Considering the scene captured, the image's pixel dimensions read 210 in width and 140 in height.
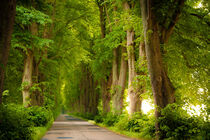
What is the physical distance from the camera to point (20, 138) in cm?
1023

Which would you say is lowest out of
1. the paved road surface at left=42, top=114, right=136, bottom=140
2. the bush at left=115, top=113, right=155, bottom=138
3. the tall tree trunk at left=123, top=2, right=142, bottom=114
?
the paved road surface at left=42, top=114, right=136, bottom=140

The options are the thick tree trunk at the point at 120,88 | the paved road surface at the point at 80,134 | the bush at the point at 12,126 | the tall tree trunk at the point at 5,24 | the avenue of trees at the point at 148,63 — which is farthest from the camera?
the thick tree trunk at the point at 120,88

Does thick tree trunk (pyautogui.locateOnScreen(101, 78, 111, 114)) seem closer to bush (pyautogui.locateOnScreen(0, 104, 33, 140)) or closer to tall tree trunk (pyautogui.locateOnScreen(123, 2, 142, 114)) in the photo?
tall tree trunk (pyautogui.locateOnScreen(123, 2, 142, 114))

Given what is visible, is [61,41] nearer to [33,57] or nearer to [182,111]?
[33,57]

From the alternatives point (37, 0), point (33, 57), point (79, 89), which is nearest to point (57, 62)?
point (33, 57)

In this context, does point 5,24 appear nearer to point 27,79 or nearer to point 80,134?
point 80,134

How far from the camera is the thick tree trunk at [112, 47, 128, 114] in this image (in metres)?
22.3

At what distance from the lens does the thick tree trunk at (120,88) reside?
2227cm

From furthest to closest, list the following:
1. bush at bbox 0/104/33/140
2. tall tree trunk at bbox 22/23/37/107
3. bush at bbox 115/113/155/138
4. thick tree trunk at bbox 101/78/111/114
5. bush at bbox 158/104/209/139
A: 1. thick tree trunk at bbox 101/78/111/114
2. tall tree trunk at bbox 22/23/37/107
3. bush at bbox 115/113/155/138
4. bush at bbox 158/104/209/139
5. bush at bbox 0/104/33/140

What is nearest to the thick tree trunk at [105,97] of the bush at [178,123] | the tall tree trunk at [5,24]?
the bush at [178,123]

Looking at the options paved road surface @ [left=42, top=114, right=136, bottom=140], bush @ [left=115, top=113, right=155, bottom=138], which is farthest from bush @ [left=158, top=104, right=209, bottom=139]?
paved road surface @ [left=42, top=114, right=136, bottom=140]

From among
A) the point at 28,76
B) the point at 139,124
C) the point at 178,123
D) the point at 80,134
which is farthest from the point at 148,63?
the point at 28,76

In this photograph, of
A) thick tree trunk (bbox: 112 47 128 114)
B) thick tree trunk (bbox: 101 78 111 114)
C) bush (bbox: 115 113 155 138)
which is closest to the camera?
bush (bbox: 115 113 155 138)

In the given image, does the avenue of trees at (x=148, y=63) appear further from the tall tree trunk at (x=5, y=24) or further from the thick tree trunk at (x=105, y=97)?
the thick tree trunk at (x=105, y=97)
